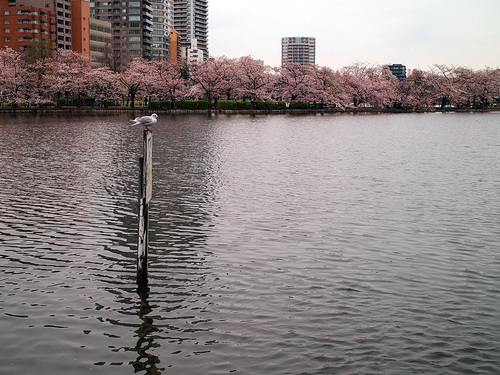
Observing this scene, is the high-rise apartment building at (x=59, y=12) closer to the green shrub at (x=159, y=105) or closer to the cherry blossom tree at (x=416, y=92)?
the green shrub at (x=159, y=105)

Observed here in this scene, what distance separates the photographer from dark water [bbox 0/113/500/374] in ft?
22.0

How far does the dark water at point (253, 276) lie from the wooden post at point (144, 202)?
37 cm

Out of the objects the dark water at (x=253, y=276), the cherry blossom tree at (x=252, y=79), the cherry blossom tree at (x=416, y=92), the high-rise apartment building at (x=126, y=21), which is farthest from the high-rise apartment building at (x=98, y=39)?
the dark water at (x=253, y=276)

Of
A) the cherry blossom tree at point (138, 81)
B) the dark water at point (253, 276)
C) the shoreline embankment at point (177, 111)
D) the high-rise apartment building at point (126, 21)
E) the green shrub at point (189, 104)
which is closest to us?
the dark water at point (253, 276)

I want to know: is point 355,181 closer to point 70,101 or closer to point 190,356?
point 190,356

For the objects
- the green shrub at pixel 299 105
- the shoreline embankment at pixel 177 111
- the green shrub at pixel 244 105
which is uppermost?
the green shrub at pixel 299 105

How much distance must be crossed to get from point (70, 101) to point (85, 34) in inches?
1972

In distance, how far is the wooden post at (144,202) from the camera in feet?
28.0

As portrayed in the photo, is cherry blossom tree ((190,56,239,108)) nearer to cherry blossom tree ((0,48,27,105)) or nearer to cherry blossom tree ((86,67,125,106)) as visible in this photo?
cherry blossom tree ((86,67,125,106))

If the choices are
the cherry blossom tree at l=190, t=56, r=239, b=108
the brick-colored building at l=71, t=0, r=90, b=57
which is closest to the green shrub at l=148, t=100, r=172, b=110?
the cherry blossom tree at l=190, t=56, r=239, b=108

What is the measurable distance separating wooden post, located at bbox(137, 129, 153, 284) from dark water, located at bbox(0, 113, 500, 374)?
14.5 inches

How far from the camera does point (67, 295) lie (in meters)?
8.56

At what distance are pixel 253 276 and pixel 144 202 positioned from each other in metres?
2.59

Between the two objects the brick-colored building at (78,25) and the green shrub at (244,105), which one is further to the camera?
the brick-colored building at (78,25)
